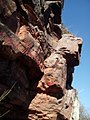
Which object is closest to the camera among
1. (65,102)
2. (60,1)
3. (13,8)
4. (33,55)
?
(13,8)

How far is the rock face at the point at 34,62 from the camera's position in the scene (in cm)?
1172

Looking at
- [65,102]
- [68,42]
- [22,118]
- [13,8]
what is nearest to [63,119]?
[65,102]

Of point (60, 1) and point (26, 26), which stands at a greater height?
point (60, 1)

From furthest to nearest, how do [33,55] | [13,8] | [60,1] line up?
[60,1] < [33,55] < [13,8]

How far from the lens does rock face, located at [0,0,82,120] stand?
1172 cm

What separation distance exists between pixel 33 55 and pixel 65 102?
13.2ft

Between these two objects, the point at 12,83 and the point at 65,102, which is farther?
the point at 65,102

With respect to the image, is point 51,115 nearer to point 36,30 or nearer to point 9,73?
point 9,73

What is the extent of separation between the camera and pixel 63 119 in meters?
14.8

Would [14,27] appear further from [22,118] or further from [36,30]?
[22,118]

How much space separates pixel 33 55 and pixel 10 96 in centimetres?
229

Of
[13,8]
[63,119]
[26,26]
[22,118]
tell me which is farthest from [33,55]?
[63,119]

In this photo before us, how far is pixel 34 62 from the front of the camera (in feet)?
43.0

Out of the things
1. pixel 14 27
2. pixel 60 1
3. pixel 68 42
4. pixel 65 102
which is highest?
pixel 60 1
